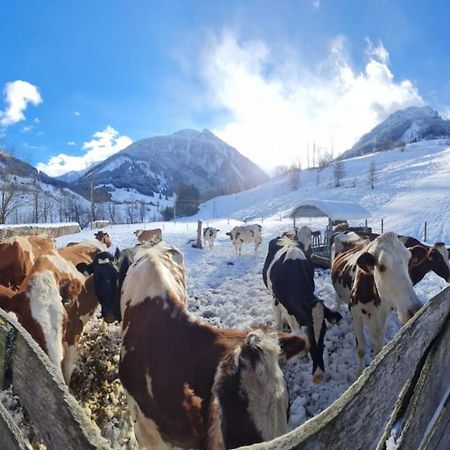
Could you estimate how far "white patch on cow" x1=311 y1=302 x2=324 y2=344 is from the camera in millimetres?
4910

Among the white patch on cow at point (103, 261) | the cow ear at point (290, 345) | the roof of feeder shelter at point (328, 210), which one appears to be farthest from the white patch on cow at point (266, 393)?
the roof of feeder shelter at point (328, 210)

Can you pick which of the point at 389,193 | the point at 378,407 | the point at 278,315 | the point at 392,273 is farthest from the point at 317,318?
the point at 389,193

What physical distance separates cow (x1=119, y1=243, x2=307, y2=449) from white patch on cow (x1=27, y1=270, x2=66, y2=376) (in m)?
0.57

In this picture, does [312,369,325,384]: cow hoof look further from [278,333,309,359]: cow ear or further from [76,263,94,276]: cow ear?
[76,263,94,276]: cow ear

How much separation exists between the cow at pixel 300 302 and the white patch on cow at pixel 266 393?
328 cm

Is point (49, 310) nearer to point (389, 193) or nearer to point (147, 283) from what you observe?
point (147, 283)

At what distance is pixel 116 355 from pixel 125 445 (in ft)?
6.15

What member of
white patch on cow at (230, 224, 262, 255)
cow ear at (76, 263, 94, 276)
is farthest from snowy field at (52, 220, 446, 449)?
white patch on cow at (230, 224, 262, 255)

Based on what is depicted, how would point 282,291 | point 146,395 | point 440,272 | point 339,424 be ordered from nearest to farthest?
point 339,424
point 146,395
point 282,291
point 440,272

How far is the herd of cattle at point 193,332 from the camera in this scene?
1.74 meters

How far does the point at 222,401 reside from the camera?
5.89 feet

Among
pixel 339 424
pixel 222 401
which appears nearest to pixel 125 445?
pixel 222 401

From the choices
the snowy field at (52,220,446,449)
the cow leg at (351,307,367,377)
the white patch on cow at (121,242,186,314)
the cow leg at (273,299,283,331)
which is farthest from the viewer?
the cow leg at (273,299,283,331)

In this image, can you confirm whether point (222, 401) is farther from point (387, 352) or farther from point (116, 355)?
point (116, 355)
